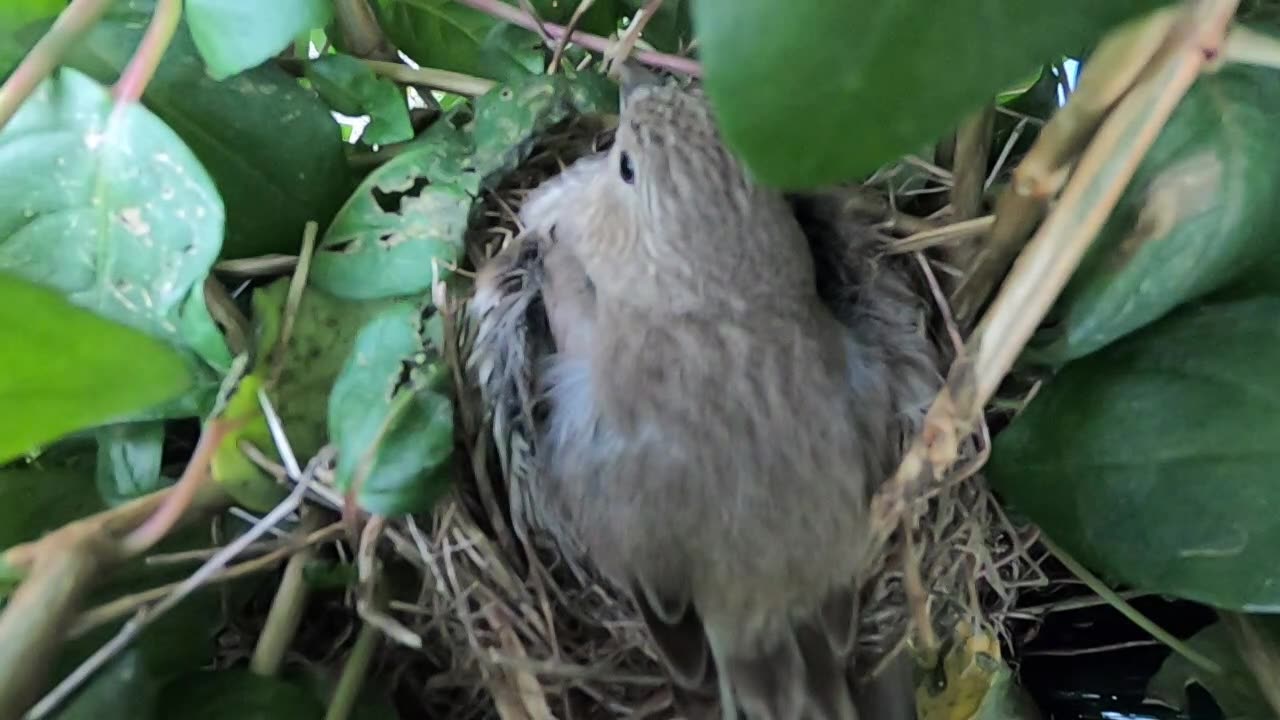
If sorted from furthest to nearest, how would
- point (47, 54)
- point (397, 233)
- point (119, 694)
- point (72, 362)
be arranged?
point (397, 233) < point (119, 694) < point (47, 54) < point (72, 362)

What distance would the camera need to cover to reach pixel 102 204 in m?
0.65

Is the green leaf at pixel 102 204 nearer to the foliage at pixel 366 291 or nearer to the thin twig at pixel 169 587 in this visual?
the foliage at pixel 366 291

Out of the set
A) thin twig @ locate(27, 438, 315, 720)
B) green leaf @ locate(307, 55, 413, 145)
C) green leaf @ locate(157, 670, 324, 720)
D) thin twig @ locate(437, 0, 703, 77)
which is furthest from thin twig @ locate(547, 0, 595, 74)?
green leaf @ locate(157, 670, 324, 720)

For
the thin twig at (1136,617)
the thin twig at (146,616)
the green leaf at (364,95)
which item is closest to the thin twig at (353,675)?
the thin twig at (146,616)

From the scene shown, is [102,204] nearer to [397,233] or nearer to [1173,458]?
[397,233]

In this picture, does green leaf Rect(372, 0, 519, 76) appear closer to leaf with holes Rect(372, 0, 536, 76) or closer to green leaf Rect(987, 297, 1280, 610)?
leaf with holes Rect(372, 0, 536, 76)

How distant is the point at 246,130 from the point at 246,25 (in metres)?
0.09

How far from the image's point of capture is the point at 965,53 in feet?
1.40

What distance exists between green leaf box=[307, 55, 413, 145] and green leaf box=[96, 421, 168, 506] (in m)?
0.23

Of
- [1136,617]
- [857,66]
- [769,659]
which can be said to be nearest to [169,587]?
[769,659]

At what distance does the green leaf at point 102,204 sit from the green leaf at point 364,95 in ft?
0.52

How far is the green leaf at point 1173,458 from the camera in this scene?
64 cm

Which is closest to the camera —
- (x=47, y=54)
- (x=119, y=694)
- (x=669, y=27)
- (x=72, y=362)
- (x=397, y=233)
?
(x=72, y=362)

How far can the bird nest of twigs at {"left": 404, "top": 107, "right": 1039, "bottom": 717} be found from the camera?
30.8 inches
